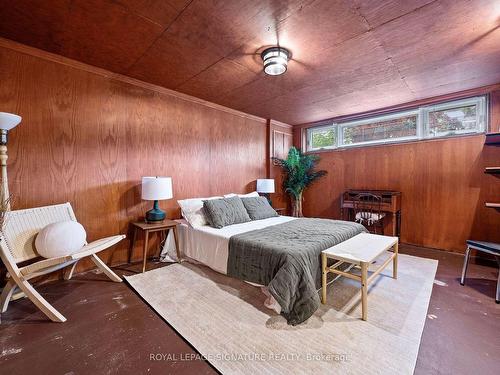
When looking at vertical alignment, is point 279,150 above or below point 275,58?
below

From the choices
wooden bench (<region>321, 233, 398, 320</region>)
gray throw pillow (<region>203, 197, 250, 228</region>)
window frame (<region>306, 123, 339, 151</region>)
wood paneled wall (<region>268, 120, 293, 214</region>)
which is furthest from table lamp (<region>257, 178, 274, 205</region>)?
wooden bench (<region>321, 233, 398, 320</region>)

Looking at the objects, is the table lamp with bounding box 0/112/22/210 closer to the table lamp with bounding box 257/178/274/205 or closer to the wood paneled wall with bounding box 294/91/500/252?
the table lamp with bounding box 257/178/274/205

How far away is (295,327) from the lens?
1.71m

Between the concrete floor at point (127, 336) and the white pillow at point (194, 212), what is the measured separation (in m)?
1.04

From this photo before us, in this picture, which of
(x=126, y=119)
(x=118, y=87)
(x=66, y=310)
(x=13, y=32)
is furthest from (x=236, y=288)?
(x=13, y=32)

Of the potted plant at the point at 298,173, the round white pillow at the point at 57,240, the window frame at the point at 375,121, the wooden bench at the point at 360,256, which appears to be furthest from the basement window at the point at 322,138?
the round white pillow at the point at 57,240

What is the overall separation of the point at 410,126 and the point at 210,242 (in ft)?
12.8

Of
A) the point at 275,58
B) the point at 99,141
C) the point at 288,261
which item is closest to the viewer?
the point at 288,261

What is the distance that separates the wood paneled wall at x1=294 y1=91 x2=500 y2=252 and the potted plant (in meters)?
0.73

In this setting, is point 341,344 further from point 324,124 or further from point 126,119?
point 324,124

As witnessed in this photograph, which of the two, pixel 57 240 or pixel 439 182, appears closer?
pixel 57 240

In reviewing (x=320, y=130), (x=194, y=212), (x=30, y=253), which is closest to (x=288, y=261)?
(x=194, y=212)

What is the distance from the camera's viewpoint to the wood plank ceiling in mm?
1782

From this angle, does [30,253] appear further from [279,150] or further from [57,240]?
[279,150]
